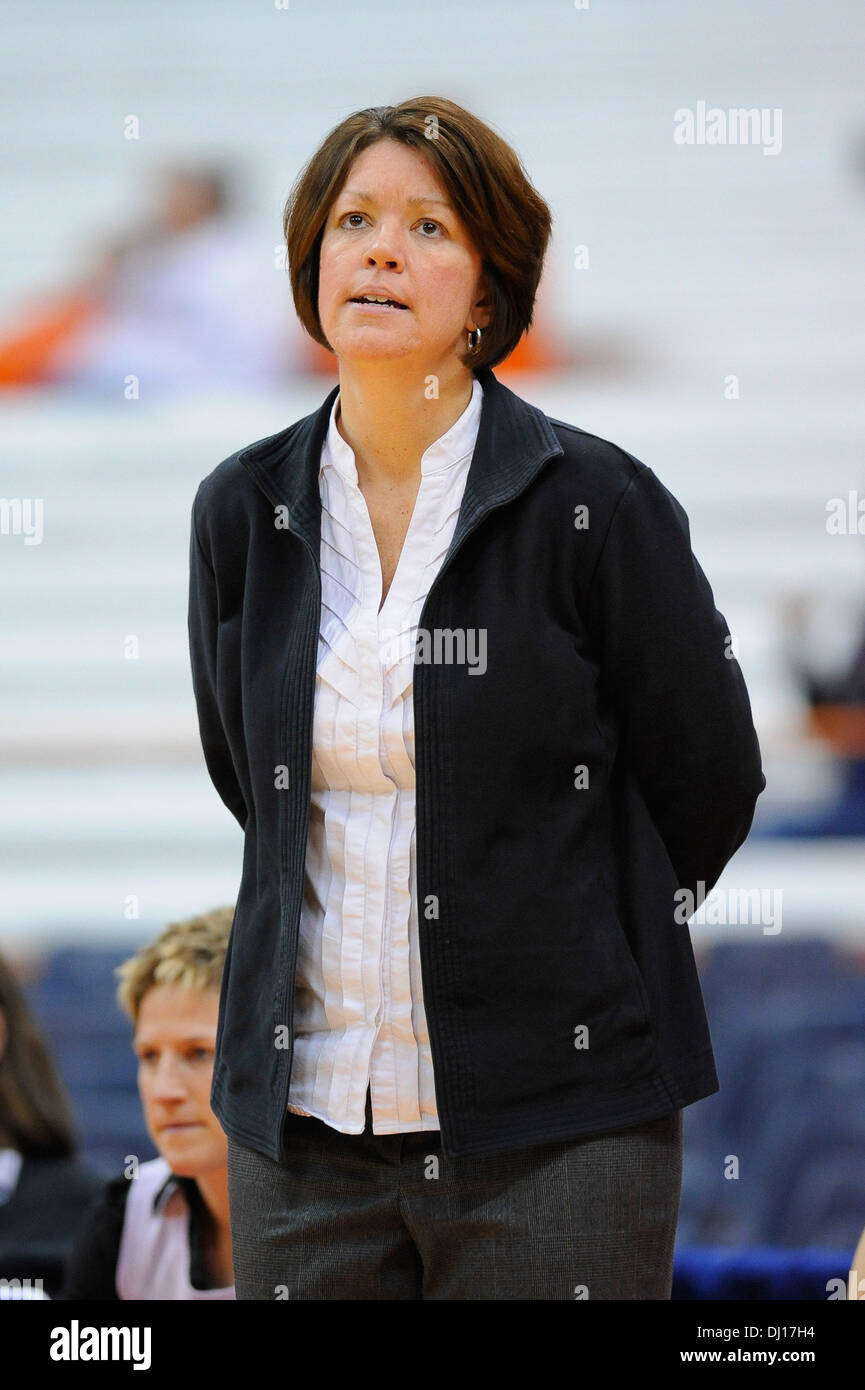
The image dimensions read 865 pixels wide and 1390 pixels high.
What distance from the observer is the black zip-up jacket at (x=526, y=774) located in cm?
135

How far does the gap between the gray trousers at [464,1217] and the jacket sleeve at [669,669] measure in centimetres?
32

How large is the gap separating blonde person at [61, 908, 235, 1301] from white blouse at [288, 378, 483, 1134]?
1.00 m

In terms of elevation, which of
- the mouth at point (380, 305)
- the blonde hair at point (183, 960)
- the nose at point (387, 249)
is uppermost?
the nose at point (387, 249)

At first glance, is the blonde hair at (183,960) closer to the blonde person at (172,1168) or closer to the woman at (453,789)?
the blonde person at (172,1168)

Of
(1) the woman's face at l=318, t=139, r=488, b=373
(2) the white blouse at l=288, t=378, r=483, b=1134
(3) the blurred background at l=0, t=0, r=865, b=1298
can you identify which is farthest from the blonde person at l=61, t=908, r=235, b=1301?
(1) the woman's face at l=318, t=139, r=488, b=373

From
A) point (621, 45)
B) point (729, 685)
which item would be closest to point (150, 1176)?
point (729, 685)

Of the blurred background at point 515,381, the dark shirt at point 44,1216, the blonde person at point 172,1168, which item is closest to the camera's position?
the blonde person at point 172,1168

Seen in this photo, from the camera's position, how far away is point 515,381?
279 centimetres

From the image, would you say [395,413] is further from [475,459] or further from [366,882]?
[366,882]

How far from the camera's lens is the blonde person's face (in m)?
2.37

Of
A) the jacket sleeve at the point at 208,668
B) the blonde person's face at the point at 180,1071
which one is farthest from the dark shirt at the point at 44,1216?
the jacket sleeve at the point at 208,668

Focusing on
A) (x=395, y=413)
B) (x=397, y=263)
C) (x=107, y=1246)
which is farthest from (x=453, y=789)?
(x=107, y=1246)

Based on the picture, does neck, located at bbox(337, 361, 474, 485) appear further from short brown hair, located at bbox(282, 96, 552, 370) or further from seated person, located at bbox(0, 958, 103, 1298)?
seated person, located at bbox(0, 958, 103, 1298)

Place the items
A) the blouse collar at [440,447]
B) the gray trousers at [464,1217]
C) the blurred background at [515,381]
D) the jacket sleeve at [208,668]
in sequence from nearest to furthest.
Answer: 1. the gray trousers at [464,1217]
2. the blouse collar at [440,447]
3. the jacket sleeve at [208,668]
4. the blurred background at [515,381]
